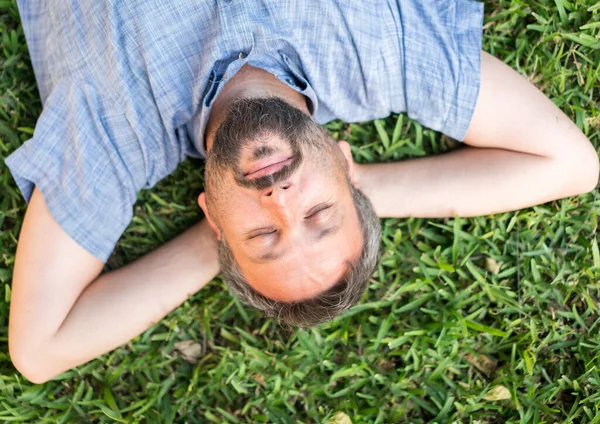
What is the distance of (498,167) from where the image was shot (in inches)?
109

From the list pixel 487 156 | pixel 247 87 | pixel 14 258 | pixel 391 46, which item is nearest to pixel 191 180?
pixel 247 87

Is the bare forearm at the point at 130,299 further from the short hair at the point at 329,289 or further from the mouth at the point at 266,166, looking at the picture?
the mouth at the point at 266,166

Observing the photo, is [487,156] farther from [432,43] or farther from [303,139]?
[303,139]

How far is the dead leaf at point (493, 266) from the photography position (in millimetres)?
3041

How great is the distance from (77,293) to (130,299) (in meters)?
0.24

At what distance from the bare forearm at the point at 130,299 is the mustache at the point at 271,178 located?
0.84m

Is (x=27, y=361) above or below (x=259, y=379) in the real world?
above

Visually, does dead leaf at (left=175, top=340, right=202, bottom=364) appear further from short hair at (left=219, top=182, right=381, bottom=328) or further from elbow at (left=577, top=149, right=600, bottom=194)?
elbow at (left=577, top=149, right=600, bottom=194)

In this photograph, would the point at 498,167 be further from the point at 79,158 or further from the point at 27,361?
the point at 27,361

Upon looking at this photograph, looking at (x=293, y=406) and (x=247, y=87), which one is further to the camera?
(x=293, y=406)

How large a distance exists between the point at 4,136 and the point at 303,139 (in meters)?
1.81

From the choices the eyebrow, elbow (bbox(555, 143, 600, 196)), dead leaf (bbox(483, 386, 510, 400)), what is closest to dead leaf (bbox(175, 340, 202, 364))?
the eyebrow

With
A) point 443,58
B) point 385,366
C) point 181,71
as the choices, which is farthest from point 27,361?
point 443,58

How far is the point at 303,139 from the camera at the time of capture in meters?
2.12
